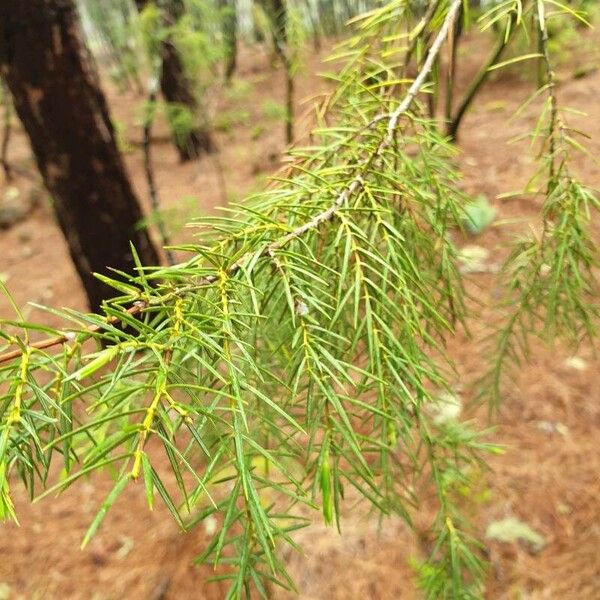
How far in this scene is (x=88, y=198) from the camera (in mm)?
3549

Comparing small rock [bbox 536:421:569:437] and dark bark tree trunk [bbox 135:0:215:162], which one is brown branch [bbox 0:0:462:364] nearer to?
small rock [bbox 536:421:569:437]

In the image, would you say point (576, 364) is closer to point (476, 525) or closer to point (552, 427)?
point (552, 427)

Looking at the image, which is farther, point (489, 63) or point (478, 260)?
point (478, 260)

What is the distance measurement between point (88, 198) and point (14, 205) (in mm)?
4891

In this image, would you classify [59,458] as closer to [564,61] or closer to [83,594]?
[83,594]

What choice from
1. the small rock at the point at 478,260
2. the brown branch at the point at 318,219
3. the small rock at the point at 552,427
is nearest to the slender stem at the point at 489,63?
the brown branch at the point at 318,219

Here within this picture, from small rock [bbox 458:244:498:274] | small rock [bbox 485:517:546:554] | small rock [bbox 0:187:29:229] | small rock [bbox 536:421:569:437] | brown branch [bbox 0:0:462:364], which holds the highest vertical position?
brown branch [bbox 0:0:462:364]

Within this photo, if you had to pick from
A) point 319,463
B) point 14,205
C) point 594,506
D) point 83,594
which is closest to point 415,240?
point 319,463

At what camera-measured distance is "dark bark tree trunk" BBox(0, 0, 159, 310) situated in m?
3.05

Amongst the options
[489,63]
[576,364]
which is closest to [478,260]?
[576,364]

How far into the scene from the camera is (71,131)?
3316 mm

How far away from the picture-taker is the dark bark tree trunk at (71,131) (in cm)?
305

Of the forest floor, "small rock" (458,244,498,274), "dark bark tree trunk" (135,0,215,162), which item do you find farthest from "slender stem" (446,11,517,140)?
"dark bark tree trunk" (135,0,215,162)

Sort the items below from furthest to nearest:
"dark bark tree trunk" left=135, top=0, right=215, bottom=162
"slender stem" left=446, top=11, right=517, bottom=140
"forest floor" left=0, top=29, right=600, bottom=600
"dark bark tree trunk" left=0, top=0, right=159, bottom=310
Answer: "dark bark tree trunk" left=135, top=0, right=215, bottom=162 < "dark bark tree trunk" left=0, top=0, right=159, bottom=310 < "forest floor" left=0, top=29, right=600, bottom=600 < "slender stem" left=446, top=11, right=517, bottom=140
